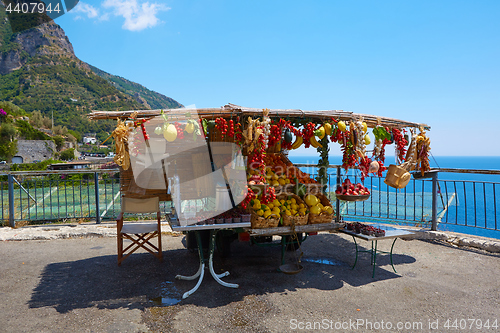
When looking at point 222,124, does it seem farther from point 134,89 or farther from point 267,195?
point 134,89

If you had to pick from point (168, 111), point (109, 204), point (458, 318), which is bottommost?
point (458, 318)

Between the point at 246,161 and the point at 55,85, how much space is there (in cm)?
10773

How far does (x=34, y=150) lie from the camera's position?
59.6 m

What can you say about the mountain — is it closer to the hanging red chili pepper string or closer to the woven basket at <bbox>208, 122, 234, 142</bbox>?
the woven basket at <bbox>208, 122, 234, 142</bbox>

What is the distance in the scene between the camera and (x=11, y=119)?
59.8 metres

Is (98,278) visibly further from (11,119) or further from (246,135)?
(11,119)

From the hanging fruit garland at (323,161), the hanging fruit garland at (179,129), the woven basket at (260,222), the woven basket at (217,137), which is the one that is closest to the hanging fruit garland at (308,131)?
the hanging fruit garland at (323,161)

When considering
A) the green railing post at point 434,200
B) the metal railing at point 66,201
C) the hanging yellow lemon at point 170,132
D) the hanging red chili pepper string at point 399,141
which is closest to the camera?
the hanging yellow lemon at point 170,132

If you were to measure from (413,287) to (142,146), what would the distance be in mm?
4368

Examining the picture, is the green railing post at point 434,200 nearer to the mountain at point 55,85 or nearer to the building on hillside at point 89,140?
the mountain at point 55,85

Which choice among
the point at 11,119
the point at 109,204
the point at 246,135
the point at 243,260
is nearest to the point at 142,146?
the point at 246,135

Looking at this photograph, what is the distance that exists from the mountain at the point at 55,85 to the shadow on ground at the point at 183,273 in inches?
2822

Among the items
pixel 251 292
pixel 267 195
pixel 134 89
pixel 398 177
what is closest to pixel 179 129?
pixel 267 195

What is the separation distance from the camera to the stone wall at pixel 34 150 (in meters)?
57.6
